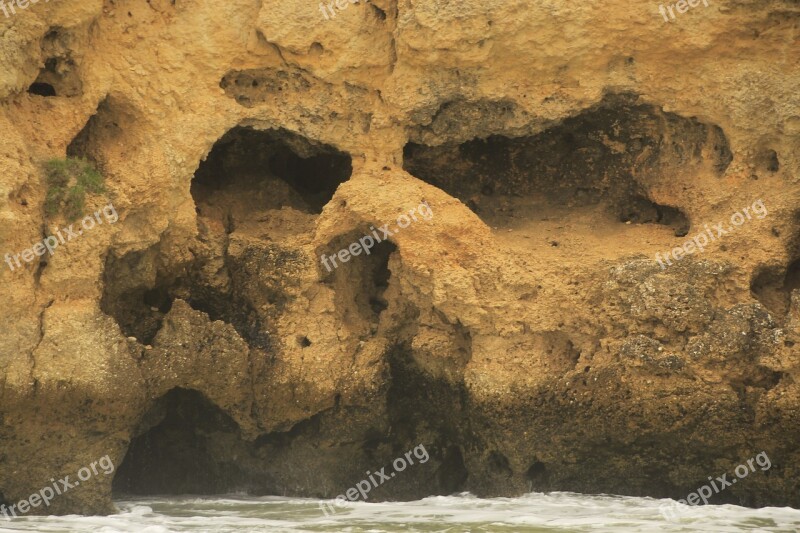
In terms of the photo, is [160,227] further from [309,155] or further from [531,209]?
[531,209]

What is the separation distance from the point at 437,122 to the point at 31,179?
3.39m

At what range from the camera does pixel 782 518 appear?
29.1 ft

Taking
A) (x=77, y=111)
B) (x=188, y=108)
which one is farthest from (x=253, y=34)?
(x=77, y=111)

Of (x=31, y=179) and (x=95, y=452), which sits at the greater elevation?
(x=31, y=179)

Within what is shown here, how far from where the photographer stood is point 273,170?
1106 centimetres
